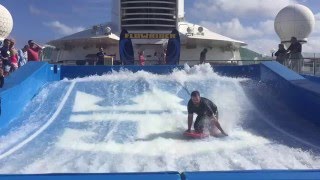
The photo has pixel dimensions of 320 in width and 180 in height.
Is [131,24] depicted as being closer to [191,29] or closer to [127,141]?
[191,29]

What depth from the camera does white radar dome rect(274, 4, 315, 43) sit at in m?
26.1

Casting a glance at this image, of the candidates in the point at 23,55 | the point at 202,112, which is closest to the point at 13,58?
the point at 23,55

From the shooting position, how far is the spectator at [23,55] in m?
12.7

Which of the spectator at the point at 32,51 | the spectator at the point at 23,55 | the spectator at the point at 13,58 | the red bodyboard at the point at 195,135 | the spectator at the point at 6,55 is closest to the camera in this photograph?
the red bodyboard at the point at 195,135

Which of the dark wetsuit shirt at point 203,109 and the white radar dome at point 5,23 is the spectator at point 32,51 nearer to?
the dark wetsuit shirt at point 203,109

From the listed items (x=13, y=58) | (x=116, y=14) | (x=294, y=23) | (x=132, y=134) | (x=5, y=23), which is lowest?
(x=132, y=134)

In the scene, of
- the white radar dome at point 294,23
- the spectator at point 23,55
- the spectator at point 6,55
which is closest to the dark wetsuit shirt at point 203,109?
the spectator at point 6,55

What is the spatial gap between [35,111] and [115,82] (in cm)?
302

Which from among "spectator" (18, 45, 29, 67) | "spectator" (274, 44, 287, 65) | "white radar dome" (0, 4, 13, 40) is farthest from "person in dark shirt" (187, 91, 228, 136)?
"white radar dome" (0, 4, 13, 40)

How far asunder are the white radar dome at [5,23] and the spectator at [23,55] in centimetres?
1138

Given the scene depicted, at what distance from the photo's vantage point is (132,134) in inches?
278

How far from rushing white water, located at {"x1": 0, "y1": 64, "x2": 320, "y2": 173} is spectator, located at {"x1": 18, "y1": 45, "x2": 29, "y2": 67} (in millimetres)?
2046

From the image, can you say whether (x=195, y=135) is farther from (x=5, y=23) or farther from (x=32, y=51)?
(x=5, y=23)

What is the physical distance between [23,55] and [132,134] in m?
7.28
